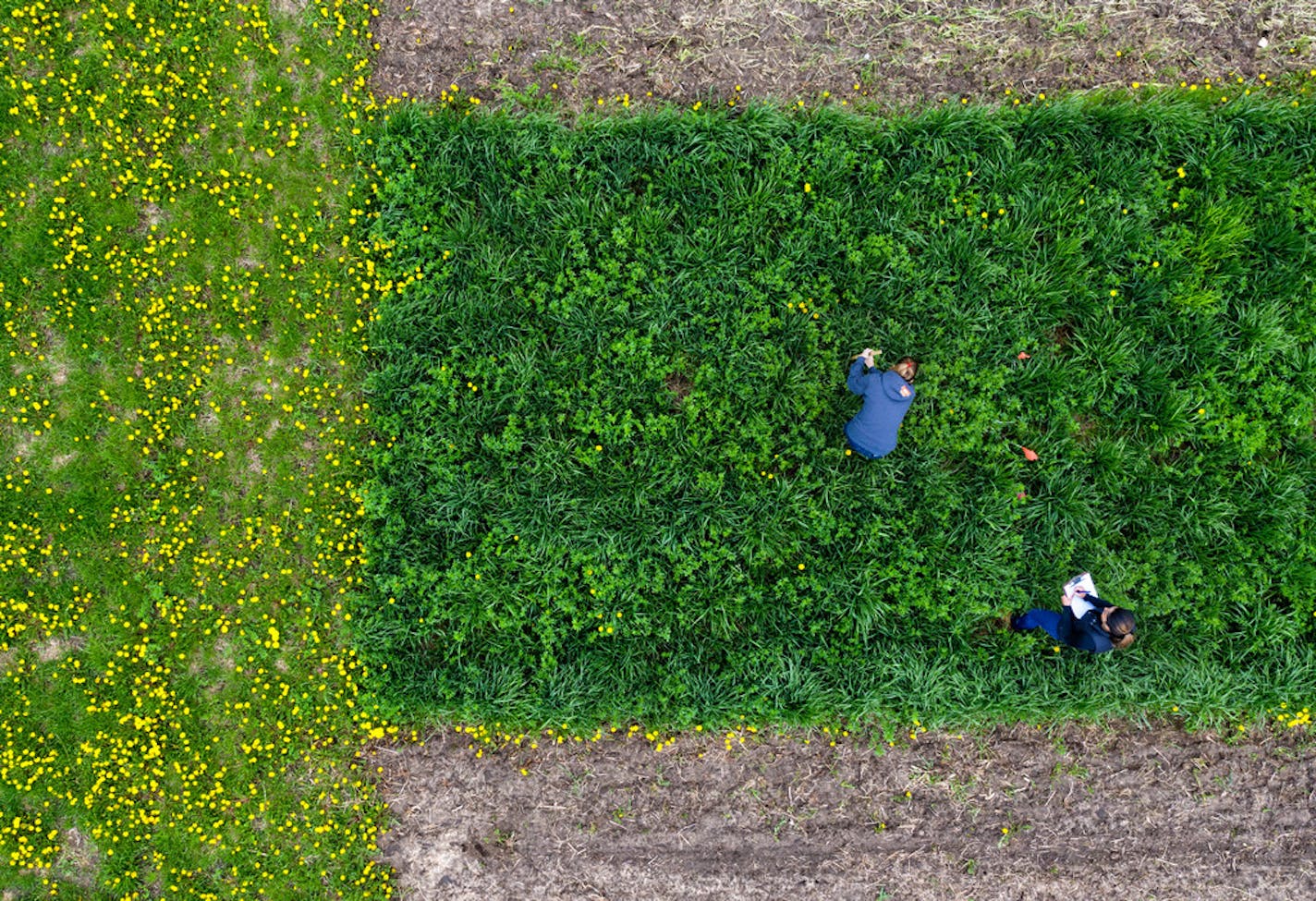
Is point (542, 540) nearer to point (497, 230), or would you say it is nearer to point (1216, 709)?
point (497, 230)

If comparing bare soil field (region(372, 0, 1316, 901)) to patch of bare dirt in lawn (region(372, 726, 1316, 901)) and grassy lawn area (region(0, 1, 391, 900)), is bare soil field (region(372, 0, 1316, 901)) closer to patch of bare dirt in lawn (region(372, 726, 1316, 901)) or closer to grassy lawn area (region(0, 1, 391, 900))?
patch of bare dirt in lawn (region(372, 726, 1316, 901))

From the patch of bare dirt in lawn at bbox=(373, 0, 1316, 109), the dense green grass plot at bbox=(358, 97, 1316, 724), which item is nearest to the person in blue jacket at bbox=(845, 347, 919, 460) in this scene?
the dense green grass plot at bbox=(358, 97, 1316, 724)

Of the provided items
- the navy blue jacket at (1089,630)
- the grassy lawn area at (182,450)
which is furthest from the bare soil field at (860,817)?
the navy blue jacket at (1089,630)

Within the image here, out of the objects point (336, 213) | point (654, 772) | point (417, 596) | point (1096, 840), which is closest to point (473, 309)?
point (336, 213)

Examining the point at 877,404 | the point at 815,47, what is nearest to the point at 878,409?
the point at 877,404

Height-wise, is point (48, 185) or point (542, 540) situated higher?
point (48, 185)

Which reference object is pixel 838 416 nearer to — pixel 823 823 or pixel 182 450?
pixel 823 823

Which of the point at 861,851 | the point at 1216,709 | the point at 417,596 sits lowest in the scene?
the point at 861,851

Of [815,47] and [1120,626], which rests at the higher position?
[815,47]
